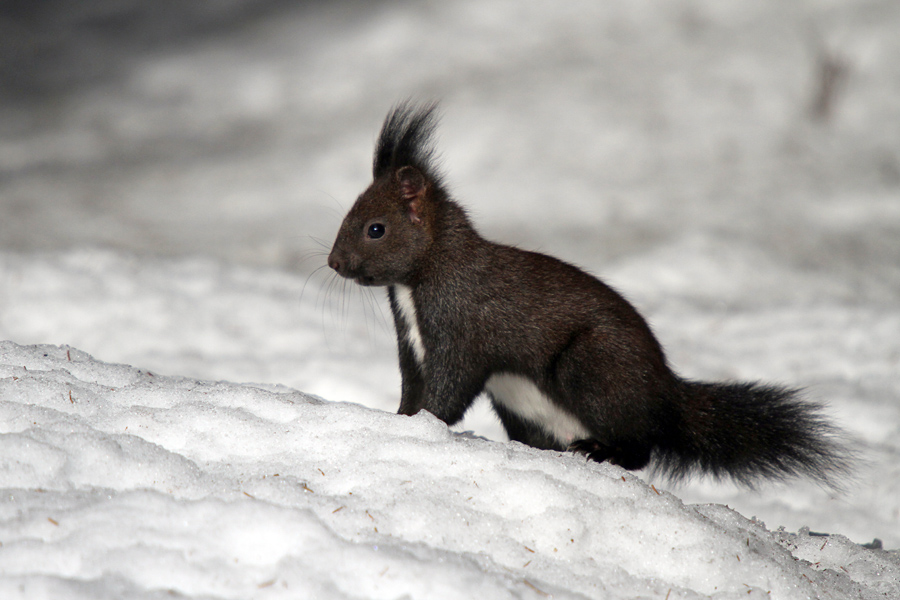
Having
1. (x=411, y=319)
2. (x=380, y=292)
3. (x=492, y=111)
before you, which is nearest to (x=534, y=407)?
(x=411, y=319)

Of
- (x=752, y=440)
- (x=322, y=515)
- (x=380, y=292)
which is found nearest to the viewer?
(x=322, y=515)

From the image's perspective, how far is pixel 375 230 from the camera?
273 centimetres

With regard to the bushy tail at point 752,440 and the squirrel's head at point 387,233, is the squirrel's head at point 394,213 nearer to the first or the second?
the squirrel's head at point 387,233

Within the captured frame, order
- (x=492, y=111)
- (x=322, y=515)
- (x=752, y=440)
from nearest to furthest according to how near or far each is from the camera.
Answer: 1. (x=322, y=515)
2. (x=752, y=440)
3. (x=492, y=111)

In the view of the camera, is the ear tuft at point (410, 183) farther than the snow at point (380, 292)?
Yes

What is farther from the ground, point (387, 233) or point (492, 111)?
Answer: point (492, 111)

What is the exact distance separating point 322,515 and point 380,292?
4745 mm

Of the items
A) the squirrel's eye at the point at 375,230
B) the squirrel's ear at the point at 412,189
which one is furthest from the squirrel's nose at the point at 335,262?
the squirrel's ear at the point at 412,189

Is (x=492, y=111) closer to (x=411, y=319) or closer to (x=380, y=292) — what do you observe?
(x=380, y=292)

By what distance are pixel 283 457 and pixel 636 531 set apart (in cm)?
94

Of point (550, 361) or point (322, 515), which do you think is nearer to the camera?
point (322, 515)

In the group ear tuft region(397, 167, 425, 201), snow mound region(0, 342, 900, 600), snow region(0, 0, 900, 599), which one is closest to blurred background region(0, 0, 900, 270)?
snow region(0, 0, 900, 599)

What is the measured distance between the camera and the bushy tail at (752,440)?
255 centimetres

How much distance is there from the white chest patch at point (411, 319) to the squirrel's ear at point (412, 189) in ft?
0.92
